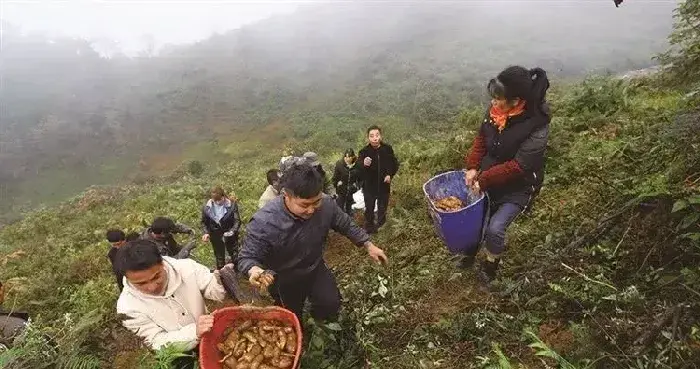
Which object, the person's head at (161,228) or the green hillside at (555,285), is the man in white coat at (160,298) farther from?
the person's head at (161,228)

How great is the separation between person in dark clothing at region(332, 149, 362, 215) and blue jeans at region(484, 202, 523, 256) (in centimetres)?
298

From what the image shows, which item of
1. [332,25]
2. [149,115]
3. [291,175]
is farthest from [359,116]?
[332,25]

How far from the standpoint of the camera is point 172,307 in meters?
3.30

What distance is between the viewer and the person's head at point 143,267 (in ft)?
9.98

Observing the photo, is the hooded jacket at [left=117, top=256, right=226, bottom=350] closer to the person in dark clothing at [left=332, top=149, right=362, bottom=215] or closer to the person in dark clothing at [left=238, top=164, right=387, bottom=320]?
the person in dark clothing at [left=238, top=164, right=387, bottom=320]

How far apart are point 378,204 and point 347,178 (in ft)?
2.26

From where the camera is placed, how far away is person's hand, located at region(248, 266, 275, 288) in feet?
10.9

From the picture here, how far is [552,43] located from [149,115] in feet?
159

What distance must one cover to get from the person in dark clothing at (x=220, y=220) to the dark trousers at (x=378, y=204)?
2.03 m

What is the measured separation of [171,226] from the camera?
641 centimetres

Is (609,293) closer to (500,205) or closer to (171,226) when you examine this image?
(500,205)

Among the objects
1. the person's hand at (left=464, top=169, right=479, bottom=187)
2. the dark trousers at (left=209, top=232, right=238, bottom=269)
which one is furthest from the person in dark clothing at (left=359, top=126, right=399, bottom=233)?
the person's hand at (left=464, top=169, right=479, bottom=187)

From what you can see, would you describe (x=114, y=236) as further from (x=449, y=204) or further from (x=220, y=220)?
(x=449, y=204)

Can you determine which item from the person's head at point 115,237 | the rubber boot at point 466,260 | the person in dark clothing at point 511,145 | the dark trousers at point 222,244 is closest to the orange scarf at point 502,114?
the person in dark clothing at point 511,145
